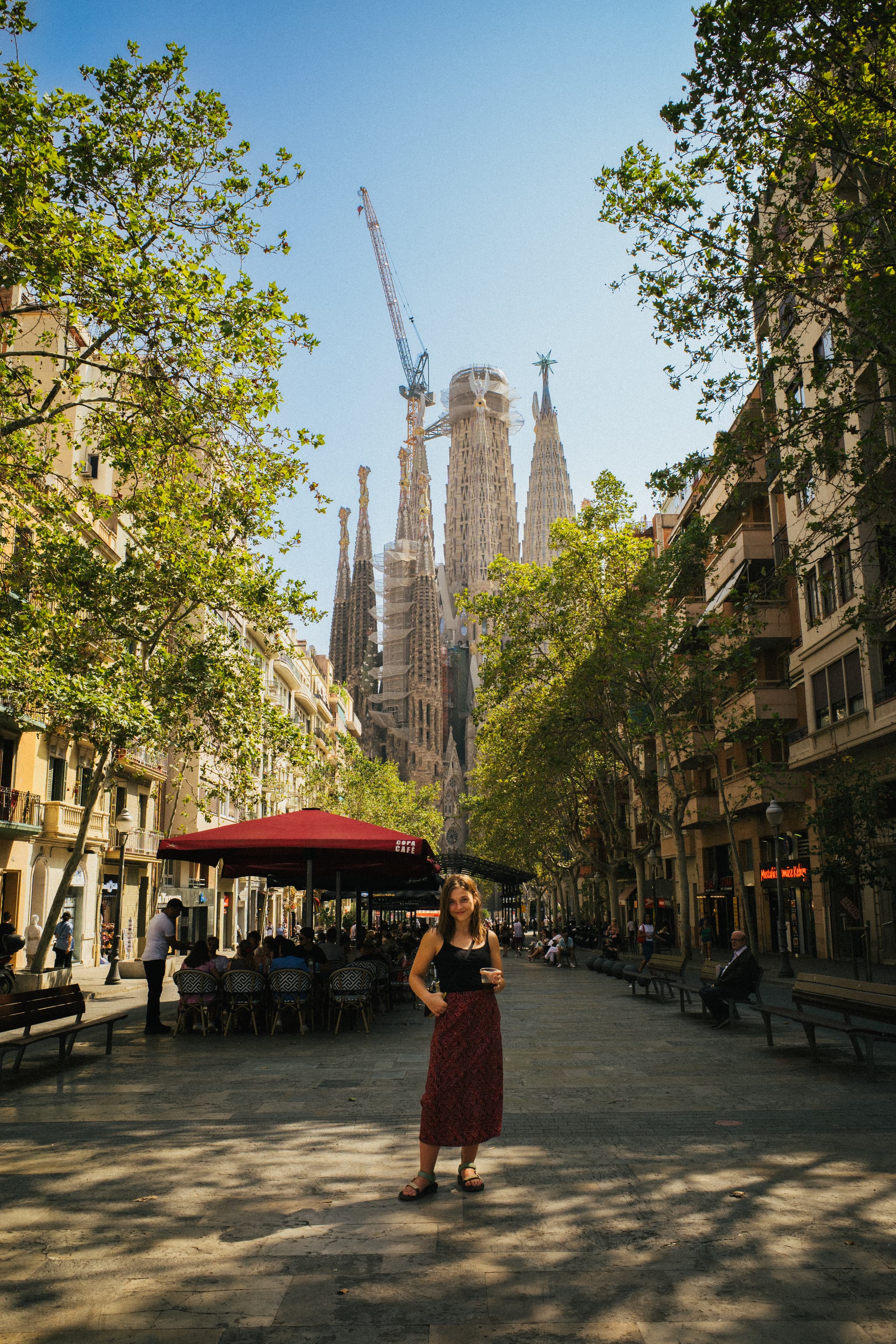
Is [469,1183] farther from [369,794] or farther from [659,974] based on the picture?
[369,794]

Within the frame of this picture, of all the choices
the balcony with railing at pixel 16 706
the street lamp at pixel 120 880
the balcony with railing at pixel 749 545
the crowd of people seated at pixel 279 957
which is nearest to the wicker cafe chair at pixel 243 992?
the crowd of people seated at pixel 279 957

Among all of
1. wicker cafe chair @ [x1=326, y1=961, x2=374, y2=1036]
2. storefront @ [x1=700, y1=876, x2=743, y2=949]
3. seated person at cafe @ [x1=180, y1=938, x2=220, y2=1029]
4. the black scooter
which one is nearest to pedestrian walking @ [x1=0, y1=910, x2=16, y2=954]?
the black scooter

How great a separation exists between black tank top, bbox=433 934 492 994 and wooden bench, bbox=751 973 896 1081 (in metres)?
4.92

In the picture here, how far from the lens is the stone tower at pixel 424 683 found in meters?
127

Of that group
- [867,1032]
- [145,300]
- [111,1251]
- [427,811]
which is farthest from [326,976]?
[427,811]

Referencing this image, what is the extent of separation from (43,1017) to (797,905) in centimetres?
2605

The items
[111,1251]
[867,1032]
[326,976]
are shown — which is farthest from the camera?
[326,976]

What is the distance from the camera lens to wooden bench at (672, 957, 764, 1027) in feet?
45.3

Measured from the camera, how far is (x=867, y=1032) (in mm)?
9117

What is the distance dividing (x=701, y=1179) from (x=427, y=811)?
8107cm

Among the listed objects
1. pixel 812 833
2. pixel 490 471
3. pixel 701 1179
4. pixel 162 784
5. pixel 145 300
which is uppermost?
pixel 490 471

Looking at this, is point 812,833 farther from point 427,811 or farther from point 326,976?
point 427,811

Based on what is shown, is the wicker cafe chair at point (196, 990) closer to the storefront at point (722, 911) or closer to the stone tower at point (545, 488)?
the storefront at point (722, 911)

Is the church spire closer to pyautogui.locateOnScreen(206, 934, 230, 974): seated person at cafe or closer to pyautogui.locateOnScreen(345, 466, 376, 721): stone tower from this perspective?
pyautogui.locateOnScreen(345, 466, 376, 721): stone tower
